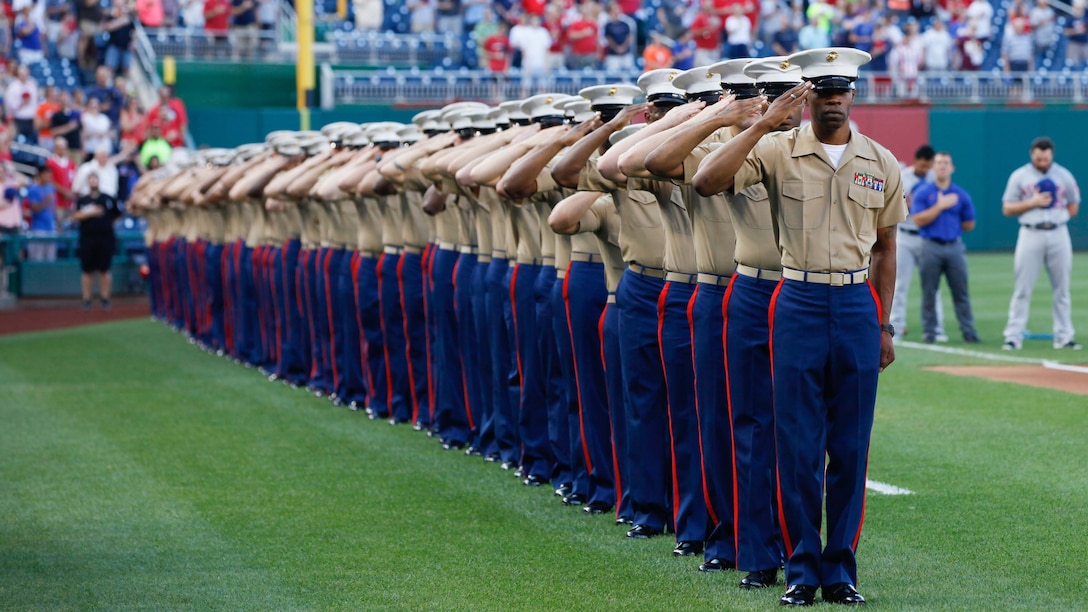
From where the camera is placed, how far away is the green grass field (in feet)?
22.1

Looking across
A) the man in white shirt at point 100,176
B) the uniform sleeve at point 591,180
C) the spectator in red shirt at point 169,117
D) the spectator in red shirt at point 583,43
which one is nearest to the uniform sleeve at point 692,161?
the uniform sleeve at point 591,180

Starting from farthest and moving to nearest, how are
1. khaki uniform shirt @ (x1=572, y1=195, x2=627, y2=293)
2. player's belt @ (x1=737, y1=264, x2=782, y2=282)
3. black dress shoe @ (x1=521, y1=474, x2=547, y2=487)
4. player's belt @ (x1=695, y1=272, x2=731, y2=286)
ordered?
black dress shoe @ (x1=521, y1=474, x2=547, y2=487)
khaki uniform shirt @ (x1=572, y1=195, x2=627, y2=293)
player's belt @ (x1=695, y1=272, x2=731, y2=286)
player's belt @ (x1=737, y1=264, x2=782, y2=282)

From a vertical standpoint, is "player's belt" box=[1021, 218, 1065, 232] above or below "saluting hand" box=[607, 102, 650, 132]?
below

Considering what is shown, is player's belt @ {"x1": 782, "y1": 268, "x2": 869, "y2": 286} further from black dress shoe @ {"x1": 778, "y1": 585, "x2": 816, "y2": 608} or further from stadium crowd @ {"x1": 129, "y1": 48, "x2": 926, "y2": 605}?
black dress shoe @ {"x1": 778, "y1": 585, "x2": 816, "y2": 608}

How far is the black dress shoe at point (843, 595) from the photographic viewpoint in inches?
246

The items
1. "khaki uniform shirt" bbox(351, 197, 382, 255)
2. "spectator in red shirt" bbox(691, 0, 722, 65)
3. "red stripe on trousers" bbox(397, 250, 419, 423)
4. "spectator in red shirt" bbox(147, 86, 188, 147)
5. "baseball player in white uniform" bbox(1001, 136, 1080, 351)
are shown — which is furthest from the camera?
"spectator in red shirt" bbox(691, 0, 722, 65)

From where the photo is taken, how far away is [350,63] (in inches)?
1174

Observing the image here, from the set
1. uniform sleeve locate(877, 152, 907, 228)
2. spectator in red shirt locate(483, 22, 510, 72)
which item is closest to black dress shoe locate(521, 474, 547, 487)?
uniform sleeve locate(877, 152, 907, 228)

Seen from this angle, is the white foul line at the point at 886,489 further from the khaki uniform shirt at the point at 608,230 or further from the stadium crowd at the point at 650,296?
the khaki uniform shirt at the point at 608,230

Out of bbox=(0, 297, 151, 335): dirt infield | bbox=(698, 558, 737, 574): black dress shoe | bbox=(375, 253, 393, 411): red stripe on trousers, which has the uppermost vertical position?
bbox=(375, 253, 393, 411): red stripe on trousers

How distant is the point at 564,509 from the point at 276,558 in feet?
5.52

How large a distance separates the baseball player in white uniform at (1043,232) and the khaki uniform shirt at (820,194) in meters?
9.80

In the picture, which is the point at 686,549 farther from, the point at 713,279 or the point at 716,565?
the point at 713,279

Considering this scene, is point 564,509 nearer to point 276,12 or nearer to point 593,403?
point 593,403
